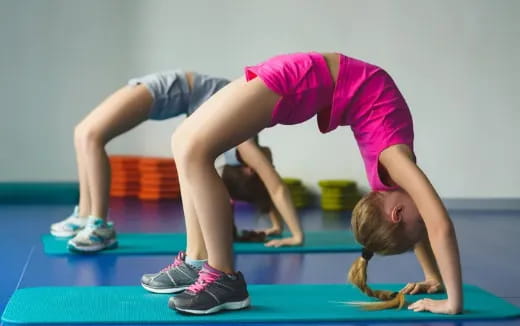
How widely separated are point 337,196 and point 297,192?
0.32 meters

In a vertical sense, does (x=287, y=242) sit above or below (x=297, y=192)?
above

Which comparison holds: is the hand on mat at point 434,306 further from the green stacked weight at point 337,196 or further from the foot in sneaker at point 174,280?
the green stacked weight at point 337,196

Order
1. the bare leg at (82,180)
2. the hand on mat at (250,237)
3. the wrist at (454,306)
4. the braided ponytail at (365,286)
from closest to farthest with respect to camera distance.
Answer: the wrist at (454,306), the braided ponytail at (365,286), the bare leg at (82,180), the hand on mat at (250,237)

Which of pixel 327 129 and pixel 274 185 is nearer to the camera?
pixel 327 129

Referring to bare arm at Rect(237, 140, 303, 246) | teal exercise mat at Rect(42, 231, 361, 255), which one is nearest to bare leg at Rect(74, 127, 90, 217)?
teal exercise mat at Rect(42, 231, 361, 255)

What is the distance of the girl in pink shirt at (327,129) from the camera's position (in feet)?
8.63

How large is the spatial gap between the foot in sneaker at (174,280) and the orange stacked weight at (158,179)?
11.3ft

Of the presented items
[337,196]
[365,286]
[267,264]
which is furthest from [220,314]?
[337,196]

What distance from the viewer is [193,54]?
21.7 feet

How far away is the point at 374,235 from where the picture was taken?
2.70 m

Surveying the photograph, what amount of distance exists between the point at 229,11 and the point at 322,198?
1670 mm

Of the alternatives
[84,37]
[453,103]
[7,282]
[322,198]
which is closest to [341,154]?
[322,198]

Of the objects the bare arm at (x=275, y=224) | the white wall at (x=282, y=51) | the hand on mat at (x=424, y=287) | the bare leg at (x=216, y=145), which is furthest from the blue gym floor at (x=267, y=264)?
the white wall at (x=282, y=51)

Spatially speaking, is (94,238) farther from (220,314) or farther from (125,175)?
(125,175)
